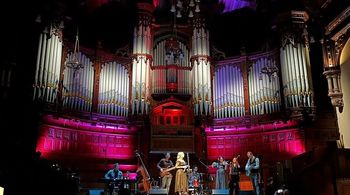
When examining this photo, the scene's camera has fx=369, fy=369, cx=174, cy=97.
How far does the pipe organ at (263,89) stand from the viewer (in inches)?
567

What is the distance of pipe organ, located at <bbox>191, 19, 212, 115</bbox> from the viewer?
14.9m

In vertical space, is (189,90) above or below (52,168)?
above

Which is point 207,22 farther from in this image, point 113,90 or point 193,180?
point 193,180

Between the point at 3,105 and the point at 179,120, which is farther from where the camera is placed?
the point at 179,120

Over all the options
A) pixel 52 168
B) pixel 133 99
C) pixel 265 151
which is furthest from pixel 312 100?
pixel 52 168

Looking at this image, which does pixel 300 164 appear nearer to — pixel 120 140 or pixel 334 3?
pixel 334 3

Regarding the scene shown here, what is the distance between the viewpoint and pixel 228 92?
15.4 m

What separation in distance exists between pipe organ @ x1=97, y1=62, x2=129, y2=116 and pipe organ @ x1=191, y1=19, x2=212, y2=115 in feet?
9.32

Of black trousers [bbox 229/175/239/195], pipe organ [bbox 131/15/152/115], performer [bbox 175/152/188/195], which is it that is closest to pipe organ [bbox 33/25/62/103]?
pipe organ [bbox 131/15/152/115]

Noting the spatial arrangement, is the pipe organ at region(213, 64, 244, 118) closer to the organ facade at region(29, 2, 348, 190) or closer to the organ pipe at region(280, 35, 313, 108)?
the organ facade at region(29, 2, 348, 190)

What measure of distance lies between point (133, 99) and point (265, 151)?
18.4ft

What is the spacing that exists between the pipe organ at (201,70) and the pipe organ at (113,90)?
2842 mm

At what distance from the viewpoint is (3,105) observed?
40.0 ft

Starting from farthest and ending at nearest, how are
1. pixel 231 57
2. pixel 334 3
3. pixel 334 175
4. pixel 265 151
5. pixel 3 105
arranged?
pixel 231 57
pixel 265 151
pixel 3 105
pixel 334 3
pixel 334 175
